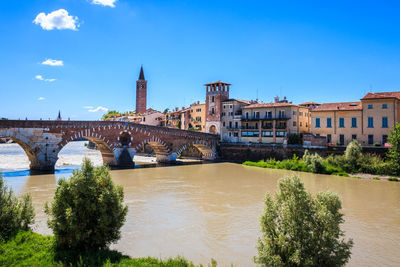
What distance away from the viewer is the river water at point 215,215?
36.7 feet

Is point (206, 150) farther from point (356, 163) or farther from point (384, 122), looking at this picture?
point (384, 122)

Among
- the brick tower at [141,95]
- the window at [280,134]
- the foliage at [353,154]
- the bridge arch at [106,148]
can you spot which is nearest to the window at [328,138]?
the window at [280,134]

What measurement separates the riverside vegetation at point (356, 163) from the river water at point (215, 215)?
336 cm

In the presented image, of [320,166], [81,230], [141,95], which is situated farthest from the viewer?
[141,95]

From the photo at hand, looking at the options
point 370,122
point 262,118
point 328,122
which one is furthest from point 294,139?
point 370,122

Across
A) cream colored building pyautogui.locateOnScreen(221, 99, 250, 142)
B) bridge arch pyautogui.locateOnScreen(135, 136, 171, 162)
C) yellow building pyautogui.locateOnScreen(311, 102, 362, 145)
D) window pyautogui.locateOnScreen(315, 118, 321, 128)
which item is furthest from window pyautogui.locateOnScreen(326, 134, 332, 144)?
bridge arch pyautogui.locateOnScreen(135, 136, 171, 162)

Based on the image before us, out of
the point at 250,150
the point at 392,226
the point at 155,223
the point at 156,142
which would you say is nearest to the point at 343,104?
the point at 250,150

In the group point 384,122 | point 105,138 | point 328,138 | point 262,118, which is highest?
point 262,118

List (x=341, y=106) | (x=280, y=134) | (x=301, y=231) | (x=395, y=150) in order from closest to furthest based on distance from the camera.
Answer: (x=301, y=231) < (x=395, y=150) < (x=341, y=106) < (x=280, y=134)

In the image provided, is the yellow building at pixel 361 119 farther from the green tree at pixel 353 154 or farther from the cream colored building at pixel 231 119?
the cream colored building at pixel 231 119

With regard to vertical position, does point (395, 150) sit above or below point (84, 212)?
above

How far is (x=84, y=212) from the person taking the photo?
9.12 m

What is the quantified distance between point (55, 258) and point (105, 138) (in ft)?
90.9

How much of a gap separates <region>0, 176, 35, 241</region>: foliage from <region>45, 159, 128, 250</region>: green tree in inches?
84.2
